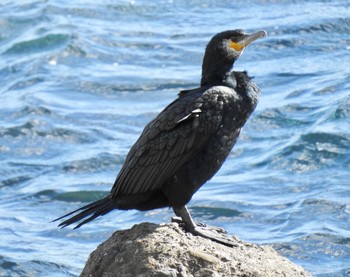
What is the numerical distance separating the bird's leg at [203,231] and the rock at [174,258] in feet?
0.19

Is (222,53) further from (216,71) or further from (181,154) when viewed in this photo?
(181,154)

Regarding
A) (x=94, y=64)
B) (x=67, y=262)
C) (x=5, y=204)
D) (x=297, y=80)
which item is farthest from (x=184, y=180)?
(x=94, y=64)

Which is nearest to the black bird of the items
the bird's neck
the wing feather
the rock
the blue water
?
the wing feather

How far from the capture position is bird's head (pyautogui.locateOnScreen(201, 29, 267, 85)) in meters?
8.61

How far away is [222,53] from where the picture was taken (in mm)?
8672

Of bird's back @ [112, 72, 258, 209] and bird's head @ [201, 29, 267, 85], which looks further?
bird's head @ [201, 29, 267, 85]

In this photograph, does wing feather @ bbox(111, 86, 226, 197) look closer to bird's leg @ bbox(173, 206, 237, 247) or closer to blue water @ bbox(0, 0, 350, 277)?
bird's leg @ bbox(173, 206, 237, 247)

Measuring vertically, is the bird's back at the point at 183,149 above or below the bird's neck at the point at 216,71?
below

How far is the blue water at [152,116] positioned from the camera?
14680mm

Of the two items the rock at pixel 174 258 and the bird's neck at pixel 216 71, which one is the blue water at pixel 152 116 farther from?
the rock at pixel 174 258

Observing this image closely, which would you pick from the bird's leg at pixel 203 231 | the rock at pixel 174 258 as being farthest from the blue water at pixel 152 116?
the rock at pixel 174 258

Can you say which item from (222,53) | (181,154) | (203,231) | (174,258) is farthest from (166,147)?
(174,258)

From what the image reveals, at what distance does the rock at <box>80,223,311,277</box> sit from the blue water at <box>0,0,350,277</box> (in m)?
5.32

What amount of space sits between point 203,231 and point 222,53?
131 cm
